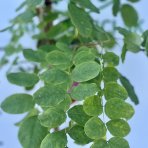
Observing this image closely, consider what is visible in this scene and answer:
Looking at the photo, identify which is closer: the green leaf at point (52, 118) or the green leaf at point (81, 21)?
the green leaf at point (52, 118)

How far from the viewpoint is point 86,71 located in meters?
0.60

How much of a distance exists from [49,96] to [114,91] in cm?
9

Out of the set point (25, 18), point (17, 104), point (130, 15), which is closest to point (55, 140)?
point (17, 104)

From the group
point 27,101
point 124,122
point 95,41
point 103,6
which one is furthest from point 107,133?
point 103,6

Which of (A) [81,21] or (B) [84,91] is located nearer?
(B) [84,91]

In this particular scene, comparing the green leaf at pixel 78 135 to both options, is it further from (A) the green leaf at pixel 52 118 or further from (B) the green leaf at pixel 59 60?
(B) the green leaf at pixel 59 60

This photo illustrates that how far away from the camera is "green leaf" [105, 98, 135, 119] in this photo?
0.56 metres

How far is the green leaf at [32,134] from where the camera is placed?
0.60m

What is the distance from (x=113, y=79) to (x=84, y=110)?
0.10 meters

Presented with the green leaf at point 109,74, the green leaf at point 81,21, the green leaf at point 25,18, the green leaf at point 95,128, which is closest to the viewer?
the green leaf at point 95,128

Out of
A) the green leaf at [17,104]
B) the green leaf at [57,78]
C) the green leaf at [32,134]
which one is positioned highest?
the green leaf at [57,78]

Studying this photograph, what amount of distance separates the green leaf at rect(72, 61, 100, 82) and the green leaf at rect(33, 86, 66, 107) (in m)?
0.03

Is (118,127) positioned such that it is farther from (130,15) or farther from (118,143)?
(130,15)

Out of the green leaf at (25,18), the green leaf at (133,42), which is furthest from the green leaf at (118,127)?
the green leaf at (25,18)
